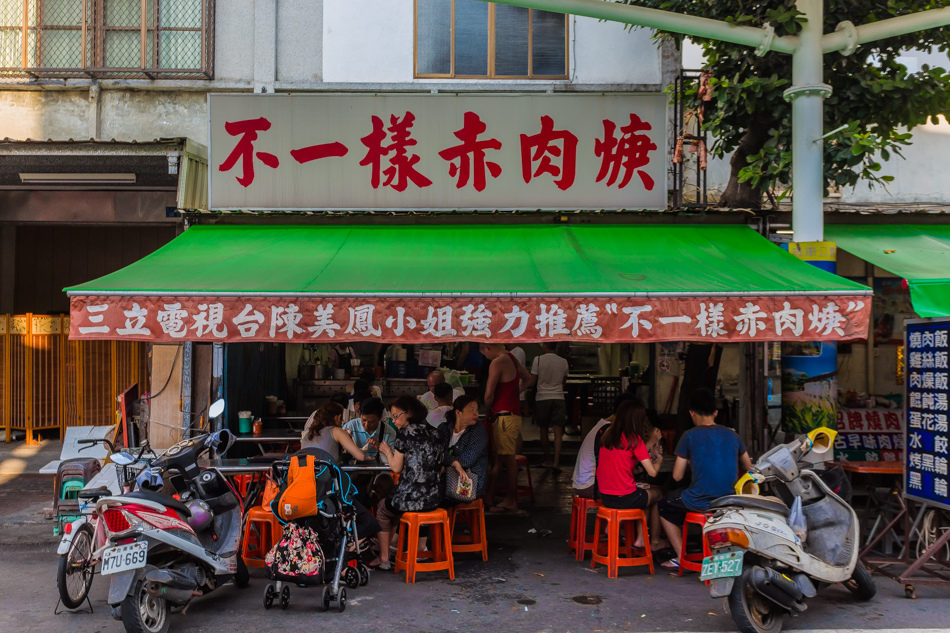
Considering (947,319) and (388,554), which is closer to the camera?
(947,319)

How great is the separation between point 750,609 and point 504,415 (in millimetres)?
4145

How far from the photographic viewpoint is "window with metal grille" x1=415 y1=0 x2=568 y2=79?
420 inches

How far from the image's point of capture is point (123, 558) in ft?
16.6

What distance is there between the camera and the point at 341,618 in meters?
5.66

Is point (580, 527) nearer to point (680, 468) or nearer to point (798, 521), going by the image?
point (680, 468)

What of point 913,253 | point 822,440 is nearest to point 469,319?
point 822,440

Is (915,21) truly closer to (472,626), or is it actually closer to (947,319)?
(947,319)

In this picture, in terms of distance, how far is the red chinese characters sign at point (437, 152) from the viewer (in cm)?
818

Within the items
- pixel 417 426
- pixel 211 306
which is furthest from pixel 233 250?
pixel 417 426

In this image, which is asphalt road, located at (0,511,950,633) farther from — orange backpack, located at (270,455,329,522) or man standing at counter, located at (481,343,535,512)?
man standing at counter, located at (481,343,535,512)

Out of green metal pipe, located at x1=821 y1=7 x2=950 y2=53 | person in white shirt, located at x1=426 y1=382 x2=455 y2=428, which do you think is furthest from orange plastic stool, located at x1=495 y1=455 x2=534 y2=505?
green metal pipe, located at x1=821 y1=7 x2=950 y2=53

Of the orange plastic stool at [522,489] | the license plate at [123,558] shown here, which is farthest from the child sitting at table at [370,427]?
the license plate at [123,558]

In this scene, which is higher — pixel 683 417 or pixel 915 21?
pixel 915 21

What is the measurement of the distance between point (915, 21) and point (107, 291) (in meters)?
7.13
